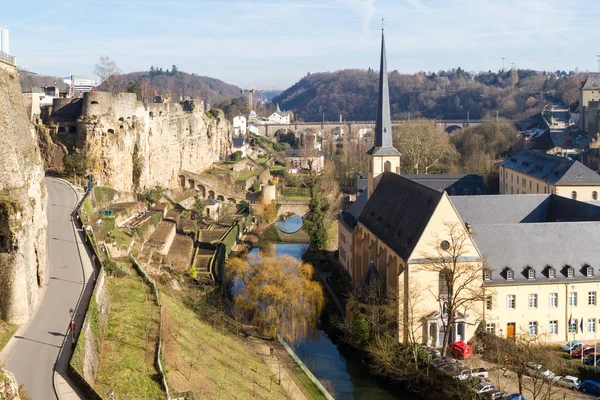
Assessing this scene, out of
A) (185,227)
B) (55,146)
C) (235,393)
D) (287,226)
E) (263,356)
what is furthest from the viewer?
(287,226)

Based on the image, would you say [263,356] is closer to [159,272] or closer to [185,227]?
[159,272]

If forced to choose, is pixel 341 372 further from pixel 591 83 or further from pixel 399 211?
pixel 591 83

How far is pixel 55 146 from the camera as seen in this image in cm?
4553

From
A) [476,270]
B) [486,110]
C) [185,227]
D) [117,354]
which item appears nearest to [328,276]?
[185,227]

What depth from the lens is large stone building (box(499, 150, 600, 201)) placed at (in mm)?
49188

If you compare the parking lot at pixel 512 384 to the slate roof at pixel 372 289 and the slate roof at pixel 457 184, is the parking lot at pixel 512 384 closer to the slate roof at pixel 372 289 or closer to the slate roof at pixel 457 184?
the slate roof at pixel 372 289

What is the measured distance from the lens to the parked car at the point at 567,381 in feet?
89.7

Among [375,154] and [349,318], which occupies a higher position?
[375,154]

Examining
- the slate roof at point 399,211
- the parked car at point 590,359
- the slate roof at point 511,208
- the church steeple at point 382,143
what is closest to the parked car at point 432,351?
the slate roof at point 399,211

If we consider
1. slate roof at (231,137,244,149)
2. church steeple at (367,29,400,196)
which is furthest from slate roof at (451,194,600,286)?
slate roof at (231,137,244,149)

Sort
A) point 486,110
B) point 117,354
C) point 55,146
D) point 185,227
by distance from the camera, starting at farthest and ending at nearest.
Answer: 1. point 486,110
2. point 185,227
3. point 55,146
4. point 117,354

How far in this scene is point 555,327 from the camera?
107 feet

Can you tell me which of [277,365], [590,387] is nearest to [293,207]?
[277,365]

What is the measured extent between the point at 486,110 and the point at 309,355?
132 metres
